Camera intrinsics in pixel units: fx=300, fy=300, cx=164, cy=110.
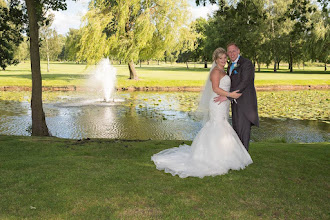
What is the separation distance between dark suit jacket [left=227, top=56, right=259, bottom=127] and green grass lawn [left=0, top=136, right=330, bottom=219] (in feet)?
3.39

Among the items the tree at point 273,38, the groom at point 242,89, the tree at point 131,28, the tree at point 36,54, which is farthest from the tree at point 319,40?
the groom at point 242,89

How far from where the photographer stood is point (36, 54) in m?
9.48

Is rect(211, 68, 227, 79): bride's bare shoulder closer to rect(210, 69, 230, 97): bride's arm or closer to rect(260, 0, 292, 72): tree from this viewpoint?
rect(210, 69, 230, 97): bride's arm

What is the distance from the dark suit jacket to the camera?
5.64 meters

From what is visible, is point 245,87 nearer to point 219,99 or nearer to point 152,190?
point 219,99

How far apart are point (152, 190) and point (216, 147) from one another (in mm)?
1800

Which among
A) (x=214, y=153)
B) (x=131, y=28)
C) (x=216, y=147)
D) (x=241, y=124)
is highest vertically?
(x=131, y=28)

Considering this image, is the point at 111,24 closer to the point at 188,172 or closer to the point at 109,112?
the point at 109,112

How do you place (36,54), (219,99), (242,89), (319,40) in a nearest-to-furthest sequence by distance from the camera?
1. (242,89)
2. (219,99)
3. (36,54)
4. (319,40)

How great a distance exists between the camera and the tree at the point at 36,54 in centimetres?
922

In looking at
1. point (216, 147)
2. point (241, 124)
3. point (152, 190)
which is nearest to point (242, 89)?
point (241, 124)

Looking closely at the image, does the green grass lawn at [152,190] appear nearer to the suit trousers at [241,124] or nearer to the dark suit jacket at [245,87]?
the suit trousers at [241,124]

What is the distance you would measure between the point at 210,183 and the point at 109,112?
42.4 ft

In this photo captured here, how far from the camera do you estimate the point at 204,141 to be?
19.2ft
